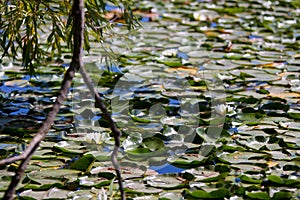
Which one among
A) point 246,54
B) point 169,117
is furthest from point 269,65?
point 169,117

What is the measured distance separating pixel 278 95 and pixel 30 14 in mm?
1202

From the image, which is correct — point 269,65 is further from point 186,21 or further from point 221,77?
point 186,21

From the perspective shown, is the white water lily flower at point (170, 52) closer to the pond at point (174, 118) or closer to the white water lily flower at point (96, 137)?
the pond at point (174, 118)

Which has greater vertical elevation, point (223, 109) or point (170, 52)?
point (170, 52)

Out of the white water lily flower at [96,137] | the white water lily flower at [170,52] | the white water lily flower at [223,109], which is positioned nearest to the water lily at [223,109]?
the white water lily flower at [223,109]

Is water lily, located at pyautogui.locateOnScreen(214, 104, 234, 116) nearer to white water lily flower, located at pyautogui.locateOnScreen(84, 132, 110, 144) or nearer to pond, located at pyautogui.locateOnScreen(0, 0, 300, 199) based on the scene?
pond, located at pyautogui.locateOnScreen(0, 0, 300, 199)

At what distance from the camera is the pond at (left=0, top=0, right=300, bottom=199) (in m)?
2.21

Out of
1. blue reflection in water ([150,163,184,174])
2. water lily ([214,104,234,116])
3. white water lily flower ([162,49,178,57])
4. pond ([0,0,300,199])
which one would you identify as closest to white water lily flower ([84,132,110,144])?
pond ([0,0,300,199])

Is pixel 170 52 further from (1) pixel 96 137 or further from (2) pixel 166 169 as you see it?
(2) pixel 166 169

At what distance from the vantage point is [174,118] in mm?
2854

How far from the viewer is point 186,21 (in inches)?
181

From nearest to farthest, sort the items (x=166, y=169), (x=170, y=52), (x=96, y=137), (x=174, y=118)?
1. (x=166, y=169)
2. (x=96, y=137)
3. (x=174, y=118)
4. (x=170, y=52)

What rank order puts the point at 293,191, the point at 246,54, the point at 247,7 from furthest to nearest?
the point at 247,7
the point at 246,54
the point at 293,191

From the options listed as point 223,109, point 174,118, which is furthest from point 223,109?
point 174,118
